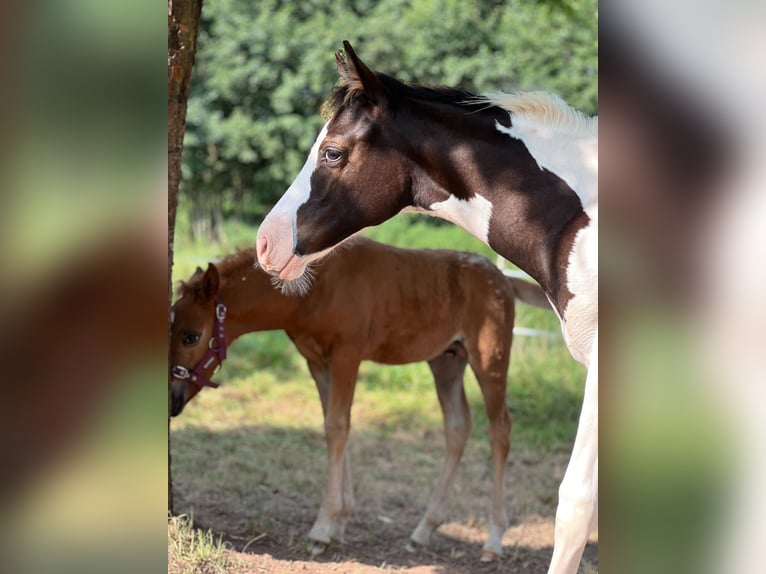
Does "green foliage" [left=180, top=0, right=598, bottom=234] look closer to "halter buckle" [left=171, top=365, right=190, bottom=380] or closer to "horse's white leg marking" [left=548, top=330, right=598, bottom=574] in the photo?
"halter buckle" [left=171, top=365, right=190, bottom=380]

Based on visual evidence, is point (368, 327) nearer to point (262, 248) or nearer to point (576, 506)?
point (262, 248)

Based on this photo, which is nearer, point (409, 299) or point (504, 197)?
point (504, 197)

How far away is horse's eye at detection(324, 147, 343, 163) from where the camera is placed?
318 centimetres

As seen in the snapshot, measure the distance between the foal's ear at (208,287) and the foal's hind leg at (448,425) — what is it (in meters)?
1.67

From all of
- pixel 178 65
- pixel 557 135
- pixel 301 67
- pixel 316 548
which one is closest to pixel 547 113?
pixel 557 135

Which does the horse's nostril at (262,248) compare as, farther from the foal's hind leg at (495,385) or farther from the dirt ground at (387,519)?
the foal's hind leg at (495,385)

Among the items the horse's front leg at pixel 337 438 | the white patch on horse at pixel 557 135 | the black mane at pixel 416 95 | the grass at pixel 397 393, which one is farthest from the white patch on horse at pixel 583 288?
the grass at pixel 397 393

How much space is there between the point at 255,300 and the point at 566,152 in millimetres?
2656

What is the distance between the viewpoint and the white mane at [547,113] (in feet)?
9.66

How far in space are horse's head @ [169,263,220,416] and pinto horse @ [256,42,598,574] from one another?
1.79 metres

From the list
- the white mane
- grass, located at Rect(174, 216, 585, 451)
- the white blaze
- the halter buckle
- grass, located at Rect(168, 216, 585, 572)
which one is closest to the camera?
the white mane

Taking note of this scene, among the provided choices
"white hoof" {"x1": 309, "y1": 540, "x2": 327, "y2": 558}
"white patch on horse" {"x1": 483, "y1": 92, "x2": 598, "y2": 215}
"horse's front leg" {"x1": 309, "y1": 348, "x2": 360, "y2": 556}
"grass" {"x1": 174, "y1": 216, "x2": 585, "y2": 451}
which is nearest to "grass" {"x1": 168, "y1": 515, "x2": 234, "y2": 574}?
"white hoof" {"x1": 309, "y1": 540, "x2": 327, "y2": 558}

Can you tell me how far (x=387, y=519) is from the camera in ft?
19.1

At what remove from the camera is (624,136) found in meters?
1.04
